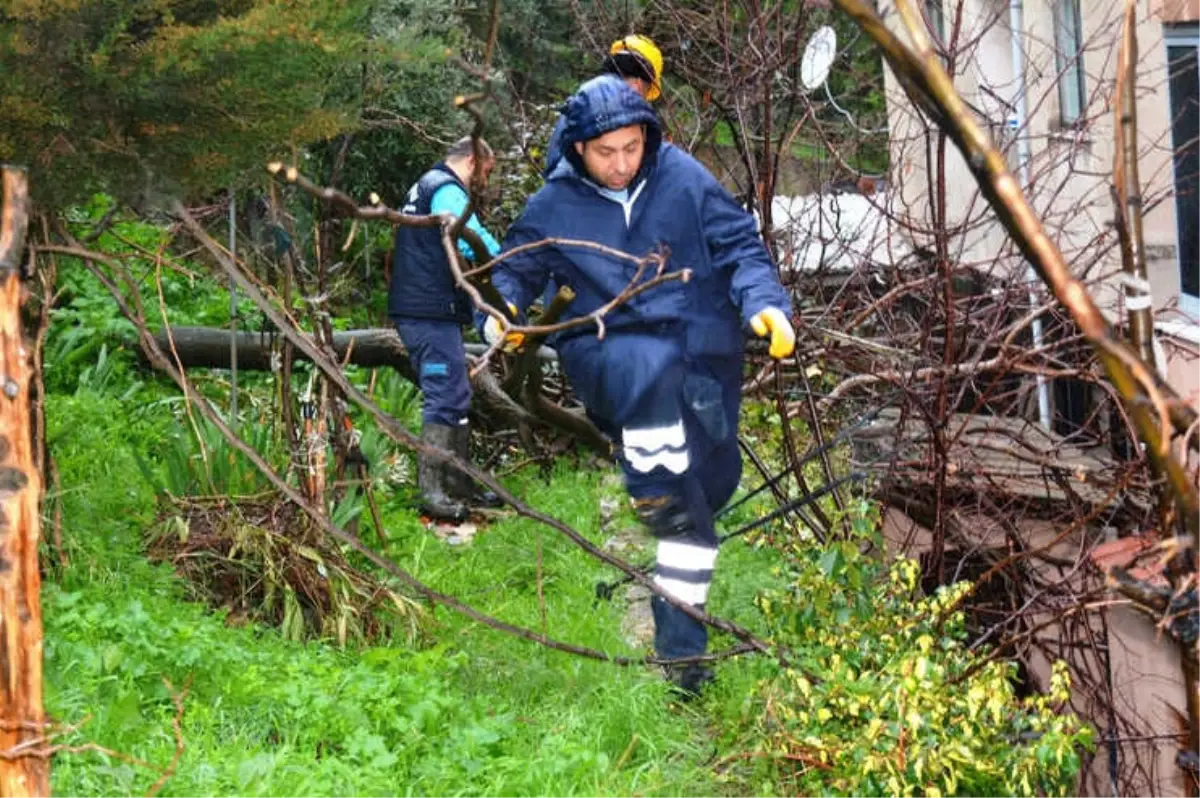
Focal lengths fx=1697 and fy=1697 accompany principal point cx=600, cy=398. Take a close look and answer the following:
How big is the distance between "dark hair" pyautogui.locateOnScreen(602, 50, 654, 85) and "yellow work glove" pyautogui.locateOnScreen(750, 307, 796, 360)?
1974mm

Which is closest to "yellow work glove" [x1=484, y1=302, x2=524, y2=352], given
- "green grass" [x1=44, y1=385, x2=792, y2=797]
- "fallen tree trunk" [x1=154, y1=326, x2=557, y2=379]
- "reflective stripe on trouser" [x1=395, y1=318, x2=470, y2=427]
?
"green grass" [x1=44, y1=385, x2=792, y2=797]

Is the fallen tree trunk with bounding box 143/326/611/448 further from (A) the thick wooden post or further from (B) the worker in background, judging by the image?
(A) the thick wooden post

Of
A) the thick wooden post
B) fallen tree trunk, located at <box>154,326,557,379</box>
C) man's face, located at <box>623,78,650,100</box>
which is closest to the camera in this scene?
the thick wooden post

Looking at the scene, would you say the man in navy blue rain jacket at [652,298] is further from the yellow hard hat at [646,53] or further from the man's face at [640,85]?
the yellow hard hat at [646,53]

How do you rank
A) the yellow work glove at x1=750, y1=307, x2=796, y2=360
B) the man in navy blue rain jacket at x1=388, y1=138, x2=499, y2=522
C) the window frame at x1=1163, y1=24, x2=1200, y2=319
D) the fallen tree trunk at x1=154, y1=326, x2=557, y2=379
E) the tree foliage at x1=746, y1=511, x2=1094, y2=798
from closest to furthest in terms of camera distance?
the tree foliage at x1=746, y1=511, x2=1094, y2=798 → the yellow work glove at x1=750, y1=307, x2=796, y2=360 → the window frame at x1=1163, y1=24, x2=1200, y2=319 → the man in navy blue rain jacket at x1=388, y1=138, x2=499, y2=522 → the fallen tree trunk at x1=154, y1=326, x2=557, y2=379

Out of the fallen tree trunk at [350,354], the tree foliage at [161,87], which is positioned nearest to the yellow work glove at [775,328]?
the tree foliage at [161,87]

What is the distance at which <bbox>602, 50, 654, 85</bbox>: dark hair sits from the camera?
6.88 metres

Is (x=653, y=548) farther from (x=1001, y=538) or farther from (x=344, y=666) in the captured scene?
(x=344, y=666)

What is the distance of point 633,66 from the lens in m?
6.90

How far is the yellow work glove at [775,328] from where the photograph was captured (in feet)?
17.1

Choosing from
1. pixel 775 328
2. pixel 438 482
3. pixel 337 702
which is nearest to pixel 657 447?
pixel 775 328

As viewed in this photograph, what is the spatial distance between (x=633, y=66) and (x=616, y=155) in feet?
4.81

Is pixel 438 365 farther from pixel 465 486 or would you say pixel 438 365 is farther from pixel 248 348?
pixel 248 348

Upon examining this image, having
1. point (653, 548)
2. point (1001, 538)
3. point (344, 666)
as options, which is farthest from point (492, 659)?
point (1001, 538)
